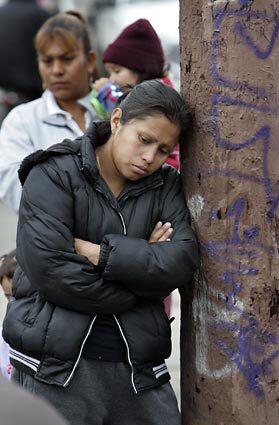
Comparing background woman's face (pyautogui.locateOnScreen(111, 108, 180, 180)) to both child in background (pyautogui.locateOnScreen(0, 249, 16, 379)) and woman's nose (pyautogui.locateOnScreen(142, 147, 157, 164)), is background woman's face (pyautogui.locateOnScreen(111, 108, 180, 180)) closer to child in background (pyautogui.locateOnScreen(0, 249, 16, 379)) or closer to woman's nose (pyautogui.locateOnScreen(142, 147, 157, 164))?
A: woman's nose (pyautogui.locateOnScreen(142, 147, 157, 164))

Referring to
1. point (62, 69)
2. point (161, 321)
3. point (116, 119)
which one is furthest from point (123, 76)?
point (161, 321)

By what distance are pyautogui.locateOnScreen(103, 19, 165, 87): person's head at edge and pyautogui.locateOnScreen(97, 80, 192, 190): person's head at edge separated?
1.27 m

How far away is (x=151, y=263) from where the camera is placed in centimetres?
302

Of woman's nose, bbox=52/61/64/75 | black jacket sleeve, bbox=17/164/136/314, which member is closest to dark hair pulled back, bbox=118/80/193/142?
black jacket sleeve, bbox=17/164/136/314

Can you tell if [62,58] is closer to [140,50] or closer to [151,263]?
[140,50]

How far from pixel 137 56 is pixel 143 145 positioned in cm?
142

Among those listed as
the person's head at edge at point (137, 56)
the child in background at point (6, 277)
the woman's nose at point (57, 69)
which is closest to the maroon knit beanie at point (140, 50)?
the person's head at edge at point (137, 56)

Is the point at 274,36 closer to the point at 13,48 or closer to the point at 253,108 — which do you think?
the point at 253,108

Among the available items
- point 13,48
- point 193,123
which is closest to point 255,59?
point 193,123

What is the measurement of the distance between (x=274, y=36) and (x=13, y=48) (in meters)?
5.05

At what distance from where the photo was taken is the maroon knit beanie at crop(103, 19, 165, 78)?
4449 mm

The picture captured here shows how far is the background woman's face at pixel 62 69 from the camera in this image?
456 centimetres

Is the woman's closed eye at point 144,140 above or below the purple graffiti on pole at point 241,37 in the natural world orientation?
below

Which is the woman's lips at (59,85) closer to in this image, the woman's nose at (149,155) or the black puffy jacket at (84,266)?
the black puffy jacket at (84,266)
